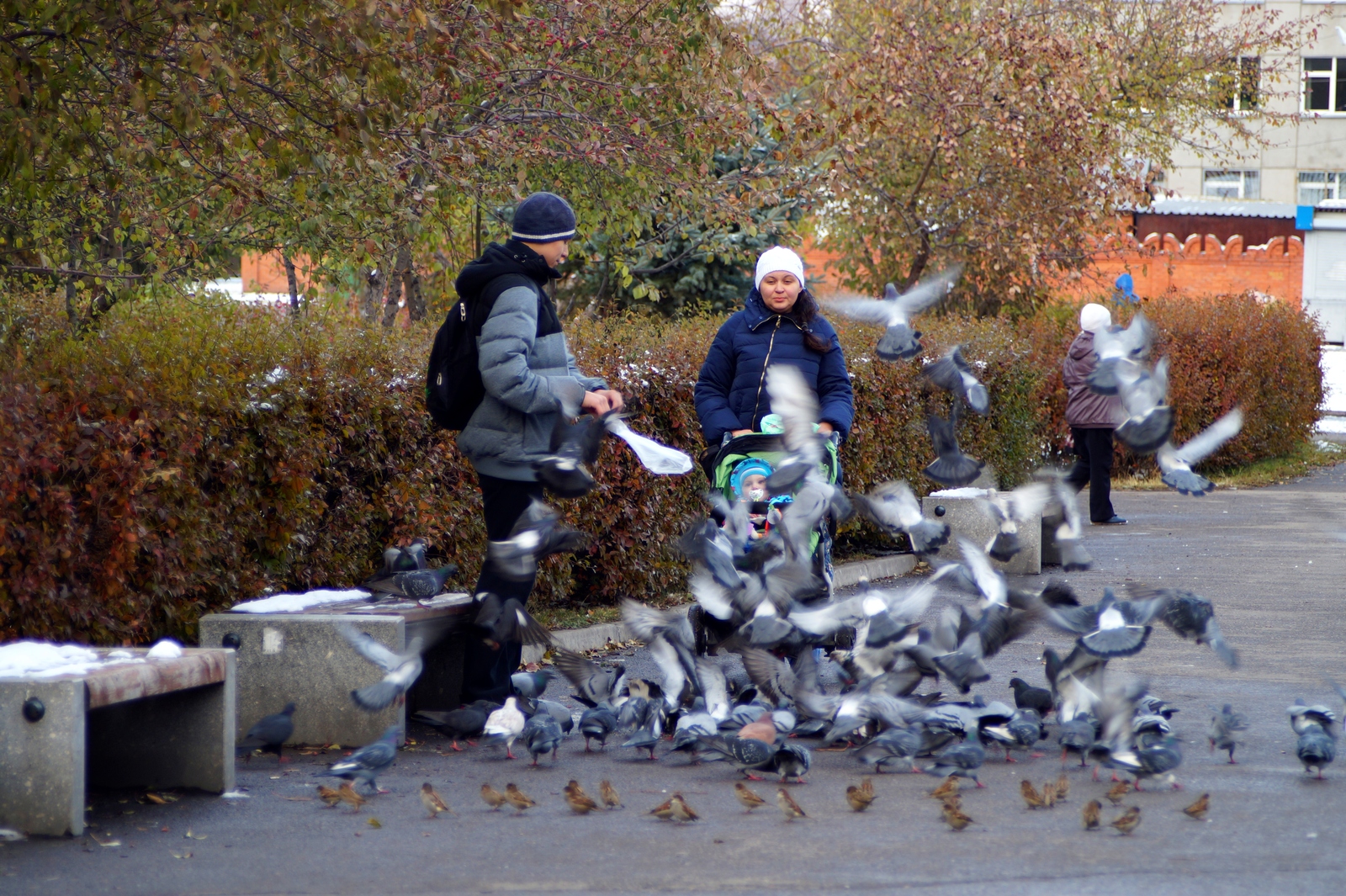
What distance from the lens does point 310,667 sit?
228 inches

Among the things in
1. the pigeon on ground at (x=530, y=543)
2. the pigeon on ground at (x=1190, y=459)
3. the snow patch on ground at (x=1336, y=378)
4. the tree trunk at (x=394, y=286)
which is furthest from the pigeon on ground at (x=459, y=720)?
the snow patch on ground at (x=1336, y=378)

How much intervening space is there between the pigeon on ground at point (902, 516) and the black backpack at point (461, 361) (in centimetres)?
182

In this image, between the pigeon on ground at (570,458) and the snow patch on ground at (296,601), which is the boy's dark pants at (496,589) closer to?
the pigeon on ground at (570,458)

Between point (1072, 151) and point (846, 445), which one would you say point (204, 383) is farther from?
point (1072, 151)

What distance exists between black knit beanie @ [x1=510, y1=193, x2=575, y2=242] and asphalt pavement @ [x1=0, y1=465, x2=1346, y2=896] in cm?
205

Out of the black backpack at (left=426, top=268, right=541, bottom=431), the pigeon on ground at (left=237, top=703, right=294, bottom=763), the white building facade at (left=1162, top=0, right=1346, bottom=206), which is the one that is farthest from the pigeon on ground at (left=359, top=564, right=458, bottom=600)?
the white building facade at (left=1162, top=0, right=1346, bottom=206)

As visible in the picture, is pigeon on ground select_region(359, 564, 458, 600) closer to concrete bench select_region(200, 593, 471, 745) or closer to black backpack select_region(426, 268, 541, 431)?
concrete bench select_region(200, 593, 471, 745)

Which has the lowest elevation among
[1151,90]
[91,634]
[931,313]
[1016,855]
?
[1016,855]

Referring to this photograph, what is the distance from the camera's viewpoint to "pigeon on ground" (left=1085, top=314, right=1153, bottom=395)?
6.47 metres

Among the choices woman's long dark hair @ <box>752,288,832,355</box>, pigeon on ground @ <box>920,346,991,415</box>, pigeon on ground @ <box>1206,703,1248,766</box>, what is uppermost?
woman's long dark hair @ <box>752,288,832,355</box>

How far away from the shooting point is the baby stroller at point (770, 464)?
269 inches

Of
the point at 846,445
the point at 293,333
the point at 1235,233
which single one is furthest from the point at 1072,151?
the point at 1235,233

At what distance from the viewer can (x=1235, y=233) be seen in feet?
139

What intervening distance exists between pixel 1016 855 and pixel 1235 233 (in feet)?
135
